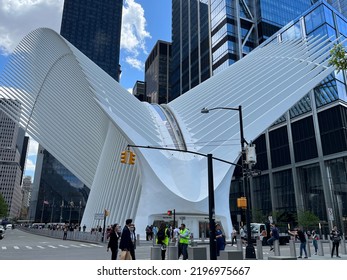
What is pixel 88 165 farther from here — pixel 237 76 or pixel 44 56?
pixel 237 76

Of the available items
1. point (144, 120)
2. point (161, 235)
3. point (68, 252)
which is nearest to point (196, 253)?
point (161, 235)

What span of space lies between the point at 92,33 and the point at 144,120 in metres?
167

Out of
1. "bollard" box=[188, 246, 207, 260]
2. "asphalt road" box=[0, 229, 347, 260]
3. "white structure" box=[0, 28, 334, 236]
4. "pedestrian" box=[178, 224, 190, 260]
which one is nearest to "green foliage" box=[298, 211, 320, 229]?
"white structure" box=[0, 28, 334, 236]

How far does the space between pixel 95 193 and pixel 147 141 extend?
597 inches

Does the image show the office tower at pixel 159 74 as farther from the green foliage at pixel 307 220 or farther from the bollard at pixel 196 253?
the bollard at pixel 196 253

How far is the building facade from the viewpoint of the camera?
5419 centimetres

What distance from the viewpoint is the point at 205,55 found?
9069 centimetres

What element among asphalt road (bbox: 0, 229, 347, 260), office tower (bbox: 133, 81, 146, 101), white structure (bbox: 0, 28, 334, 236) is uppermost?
office tower (bbox: 133, 81, 146, 101)

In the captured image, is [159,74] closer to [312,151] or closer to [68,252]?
[312,151]

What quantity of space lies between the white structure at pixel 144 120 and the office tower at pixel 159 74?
104407 millimetres

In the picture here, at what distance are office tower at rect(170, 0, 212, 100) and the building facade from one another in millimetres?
25861

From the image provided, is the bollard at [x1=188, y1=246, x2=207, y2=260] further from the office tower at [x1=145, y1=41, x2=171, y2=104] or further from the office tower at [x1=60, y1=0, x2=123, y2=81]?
the office tower at [x1=60, y1=0, x2=123, y2=81]

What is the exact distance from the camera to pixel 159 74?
154 meters

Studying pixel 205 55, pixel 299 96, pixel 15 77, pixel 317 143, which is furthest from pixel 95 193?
pixel 205 55
